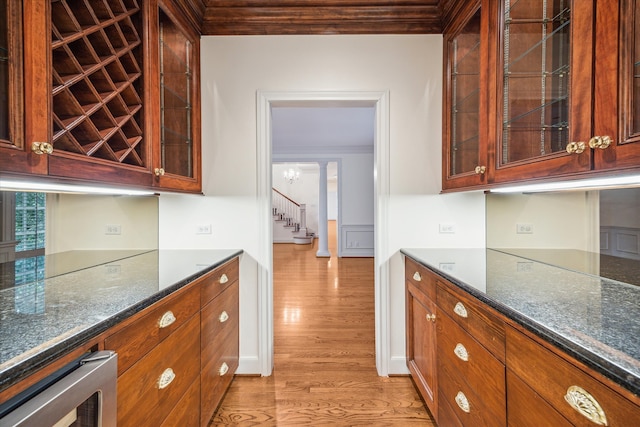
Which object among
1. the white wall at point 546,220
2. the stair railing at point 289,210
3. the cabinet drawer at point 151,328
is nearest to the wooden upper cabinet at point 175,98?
the cabinet drawer at point 151,328

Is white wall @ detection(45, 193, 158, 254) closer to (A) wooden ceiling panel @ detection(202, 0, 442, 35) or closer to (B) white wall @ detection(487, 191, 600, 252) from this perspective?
(A) wooden ceiling panel @ detection(202, 0, 442, 35)

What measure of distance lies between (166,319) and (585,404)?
1.34 metres

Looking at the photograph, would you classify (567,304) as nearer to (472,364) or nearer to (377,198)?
(472,364)

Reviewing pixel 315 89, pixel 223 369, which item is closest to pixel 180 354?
pixel 223 369

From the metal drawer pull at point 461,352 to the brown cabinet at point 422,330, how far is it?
0.28m

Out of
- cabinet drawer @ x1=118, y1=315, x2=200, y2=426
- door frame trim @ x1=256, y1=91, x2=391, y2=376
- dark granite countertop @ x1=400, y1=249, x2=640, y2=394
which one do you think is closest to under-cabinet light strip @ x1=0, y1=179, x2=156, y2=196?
cabinet drawer @ x1=118, y1=315, x2=200, y2=426

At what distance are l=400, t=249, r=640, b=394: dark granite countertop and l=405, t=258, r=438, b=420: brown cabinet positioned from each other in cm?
20

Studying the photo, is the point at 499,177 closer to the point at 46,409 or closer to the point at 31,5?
the point at 46,409

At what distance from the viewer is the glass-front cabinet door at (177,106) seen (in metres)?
1.64

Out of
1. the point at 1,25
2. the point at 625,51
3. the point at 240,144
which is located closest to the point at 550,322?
the point at 625,51

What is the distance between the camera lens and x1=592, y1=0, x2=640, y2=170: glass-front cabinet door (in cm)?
86

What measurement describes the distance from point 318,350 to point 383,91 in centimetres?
217

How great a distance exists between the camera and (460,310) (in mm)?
1282

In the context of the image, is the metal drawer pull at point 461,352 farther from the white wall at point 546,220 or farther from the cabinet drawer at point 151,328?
the cabinet drawer at point 151,328
